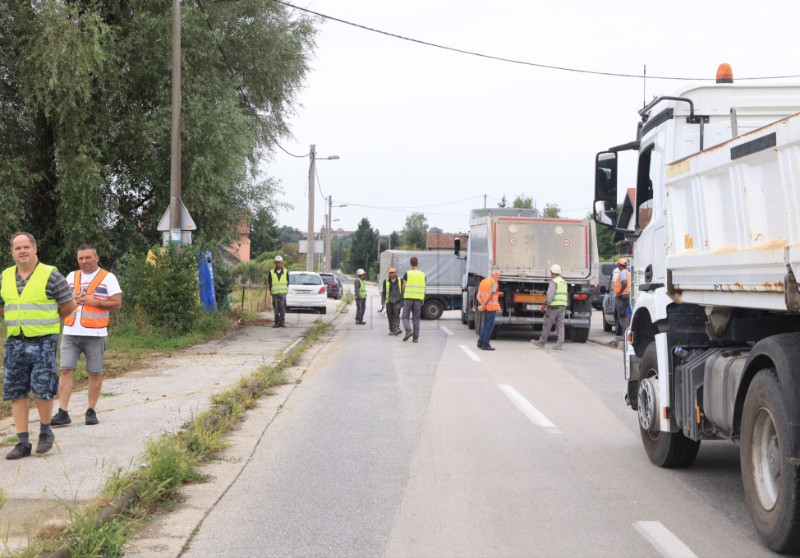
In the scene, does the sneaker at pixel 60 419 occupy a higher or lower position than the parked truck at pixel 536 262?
lower

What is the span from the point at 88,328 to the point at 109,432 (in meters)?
1.05

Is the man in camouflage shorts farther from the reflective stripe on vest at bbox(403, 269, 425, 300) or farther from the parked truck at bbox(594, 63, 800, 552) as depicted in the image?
the reflective stripe on vest at bbox(403, 269, 425, 300)

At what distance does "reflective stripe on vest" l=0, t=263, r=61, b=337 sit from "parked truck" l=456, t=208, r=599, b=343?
13.9m

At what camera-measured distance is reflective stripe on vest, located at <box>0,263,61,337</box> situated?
698cm

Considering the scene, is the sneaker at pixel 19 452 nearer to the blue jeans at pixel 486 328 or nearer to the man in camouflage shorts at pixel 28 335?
the man in camouflage shorts at pixel 28 335

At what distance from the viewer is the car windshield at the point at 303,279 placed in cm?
3123

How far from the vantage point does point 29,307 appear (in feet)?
22.9

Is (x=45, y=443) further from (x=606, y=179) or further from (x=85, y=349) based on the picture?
(x=606, y=179)

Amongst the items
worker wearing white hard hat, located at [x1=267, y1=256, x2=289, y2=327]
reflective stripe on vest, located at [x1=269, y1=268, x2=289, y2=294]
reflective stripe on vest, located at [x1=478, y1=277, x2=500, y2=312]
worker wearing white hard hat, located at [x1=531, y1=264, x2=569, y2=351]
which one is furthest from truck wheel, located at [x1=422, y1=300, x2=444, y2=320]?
reflective stripe on vest, located at [x1=478, y1=277, x2=500, y2=312]

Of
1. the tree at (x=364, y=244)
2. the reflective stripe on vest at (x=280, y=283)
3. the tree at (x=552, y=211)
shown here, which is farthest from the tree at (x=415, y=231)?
the reflective stripe on vest at (x=280, y=283)

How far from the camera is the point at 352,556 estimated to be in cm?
475

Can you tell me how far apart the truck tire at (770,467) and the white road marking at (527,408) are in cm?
360

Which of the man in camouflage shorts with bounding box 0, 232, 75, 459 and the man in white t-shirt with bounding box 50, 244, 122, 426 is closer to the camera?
the man in camouflage shorts with bounding box 0, 232, 75, 459

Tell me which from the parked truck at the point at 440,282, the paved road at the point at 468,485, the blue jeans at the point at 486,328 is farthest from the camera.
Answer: the parked truck at the point at 440,282
